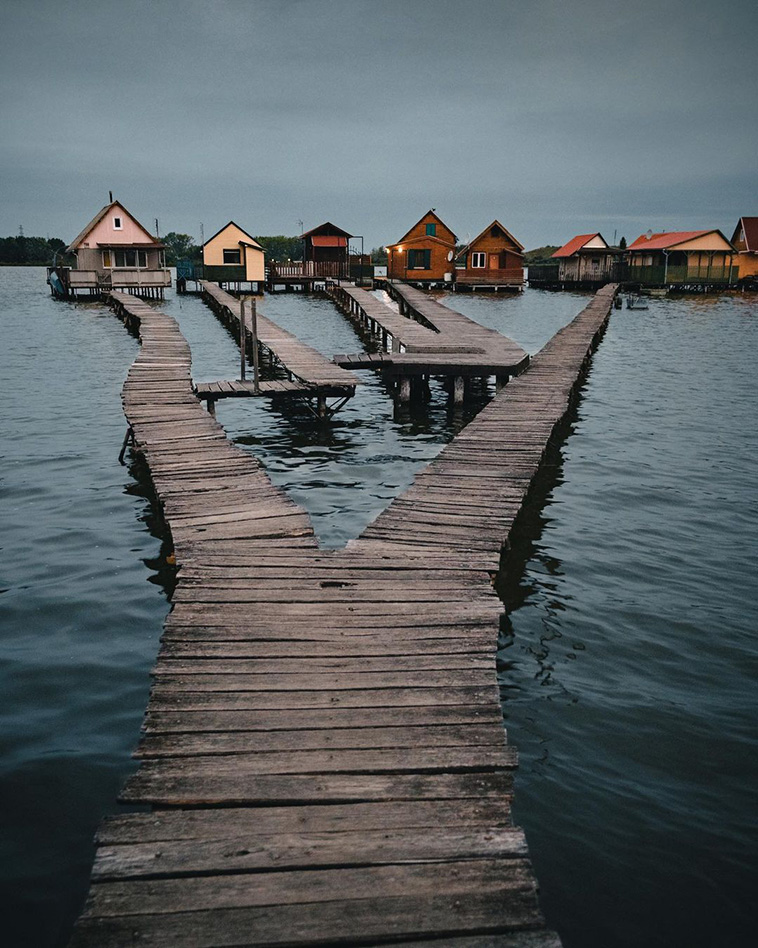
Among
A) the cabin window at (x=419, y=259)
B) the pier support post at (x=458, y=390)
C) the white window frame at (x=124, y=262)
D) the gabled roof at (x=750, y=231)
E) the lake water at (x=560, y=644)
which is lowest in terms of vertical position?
the lake water at (x=560, y=644)

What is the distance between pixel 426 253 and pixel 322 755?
6924cm

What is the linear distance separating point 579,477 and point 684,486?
1.79 metres

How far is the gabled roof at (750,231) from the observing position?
76500mm

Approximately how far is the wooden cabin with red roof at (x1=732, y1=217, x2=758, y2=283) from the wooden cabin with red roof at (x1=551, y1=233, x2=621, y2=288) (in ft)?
38.5

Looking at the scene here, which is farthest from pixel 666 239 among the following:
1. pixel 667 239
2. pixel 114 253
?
pixel 114 253

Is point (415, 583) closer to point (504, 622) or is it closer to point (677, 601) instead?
point (504, 622)

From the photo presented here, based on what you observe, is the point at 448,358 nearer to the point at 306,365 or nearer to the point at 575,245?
the point at 306,365

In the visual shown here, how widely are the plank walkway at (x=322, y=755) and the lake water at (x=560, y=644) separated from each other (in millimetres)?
976

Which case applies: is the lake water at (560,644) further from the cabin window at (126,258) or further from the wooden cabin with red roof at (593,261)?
the wooden cabin with red roof at (593,261)

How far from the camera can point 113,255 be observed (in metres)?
57.0

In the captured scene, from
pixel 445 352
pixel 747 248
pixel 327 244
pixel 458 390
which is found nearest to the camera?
pixel 458 390

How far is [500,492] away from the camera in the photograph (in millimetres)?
9898

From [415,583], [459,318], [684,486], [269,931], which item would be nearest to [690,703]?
[415,583]

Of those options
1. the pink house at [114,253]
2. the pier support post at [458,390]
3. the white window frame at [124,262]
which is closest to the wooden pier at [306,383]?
the pier support post at [458,390]
